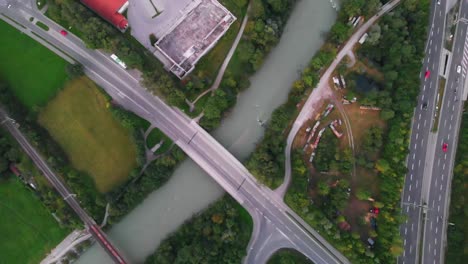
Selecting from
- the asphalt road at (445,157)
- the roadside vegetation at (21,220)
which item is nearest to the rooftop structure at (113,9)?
the roadside vegetation at (21,220)

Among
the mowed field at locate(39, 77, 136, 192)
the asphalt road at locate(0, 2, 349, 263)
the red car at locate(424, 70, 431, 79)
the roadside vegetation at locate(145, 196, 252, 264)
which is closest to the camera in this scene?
the roadside vegetation at locate(145, 196, 252, 264)

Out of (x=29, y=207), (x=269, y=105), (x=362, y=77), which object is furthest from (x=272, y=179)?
(x=29, y=207)

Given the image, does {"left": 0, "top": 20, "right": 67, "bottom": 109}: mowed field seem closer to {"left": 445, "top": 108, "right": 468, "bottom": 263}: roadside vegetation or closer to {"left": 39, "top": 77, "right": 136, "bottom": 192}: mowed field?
{"left": 39, "top": 77, "right": 136, "bottom": 192}: mowed field

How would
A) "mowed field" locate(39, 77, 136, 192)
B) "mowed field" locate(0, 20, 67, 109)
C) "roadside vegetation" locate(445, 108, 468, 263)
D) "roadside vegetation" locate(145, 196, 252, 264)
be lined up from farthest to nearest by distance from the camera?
"mowed field" locate(0, 20, 67, 109)
"mowed field" locate(39, 77, 136, 192)
"roadside vegetation" locate(445, 108, 468, 263)
"roadside vegetation" locate(145, 196, 252, 264)

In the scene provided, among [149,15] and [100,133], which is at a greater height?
[149,15]

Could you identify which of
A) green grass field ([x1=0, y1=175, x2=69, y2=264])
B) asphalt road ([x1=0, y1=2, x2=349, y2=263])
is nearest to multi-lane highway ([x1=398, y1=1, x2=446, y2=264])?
asphalt road ([x1=0, y1=2, x2=349, y2=263])

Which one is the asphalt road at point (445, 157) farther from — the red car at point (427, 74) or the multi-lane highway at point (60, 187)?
the multi-lane highway at point (60, 187)

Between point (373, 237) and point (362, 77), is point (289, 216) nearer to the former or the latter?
point (373, 237)
